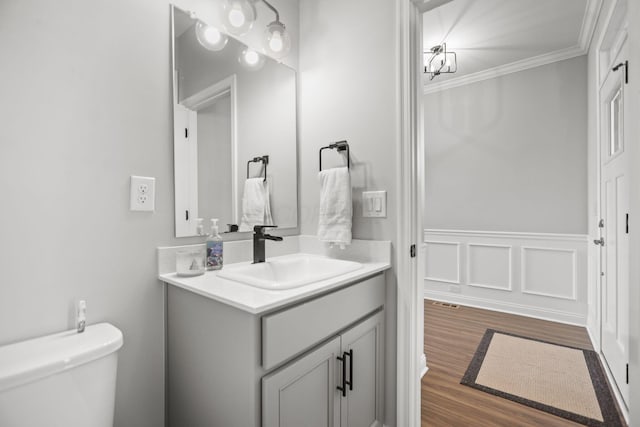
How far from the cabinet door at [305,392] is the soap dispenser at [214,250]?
56cm

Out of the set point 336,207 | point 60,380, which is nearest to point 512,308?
point 336,207

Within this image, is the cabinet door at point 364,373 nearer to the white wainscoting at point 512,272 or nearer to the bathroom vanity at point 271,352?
the bathroom vanity at point 271,352

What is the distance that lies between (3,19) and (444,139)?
11.9 feet

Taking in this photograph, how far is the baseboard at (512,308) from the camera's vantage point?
2907 millimetres

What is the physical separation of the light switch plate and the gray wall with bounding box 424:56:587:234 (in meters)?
2.41

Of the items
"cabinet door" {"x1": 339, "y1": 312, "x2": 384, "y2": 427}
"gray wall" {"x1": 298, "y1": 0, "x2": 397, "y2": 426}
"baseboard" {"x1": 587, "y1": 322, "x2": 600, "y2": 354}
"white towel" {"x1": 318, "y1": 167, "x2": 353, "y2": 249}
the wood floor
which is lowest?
the wood floor

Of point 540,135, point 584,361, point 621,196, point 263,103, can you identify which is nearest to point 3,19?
point 263,103

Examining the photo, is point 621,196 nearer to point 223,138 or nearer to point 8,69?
point 223,138

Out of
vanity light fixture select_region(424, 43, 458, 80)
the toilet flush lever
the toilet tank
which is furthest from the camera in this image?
vanity light fixture select_region(424, 43, 458, 80)

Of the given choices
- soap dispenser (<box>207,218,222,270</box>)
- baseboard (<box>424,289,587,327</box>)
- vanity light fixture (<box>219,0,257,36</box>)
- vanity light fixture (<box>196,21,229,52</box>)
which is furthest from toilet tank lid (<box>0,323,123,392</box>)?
baseboard (<box>424,289,587,327</box>)

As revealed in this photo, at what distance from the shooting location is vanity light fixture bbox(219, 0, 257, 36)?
Result: 1375 millimetres

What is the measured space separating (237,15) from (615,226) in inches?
96.3

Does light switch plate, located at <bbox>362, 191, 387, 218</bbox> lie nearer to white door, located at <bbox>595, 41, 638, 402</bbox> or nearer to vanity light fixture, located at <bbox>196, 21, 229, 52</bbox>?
vanity light fixture, located at <bbox>196, 21, 229, 52</bbox>

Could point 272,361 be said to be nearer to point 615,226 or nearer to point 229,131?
point 229,131
